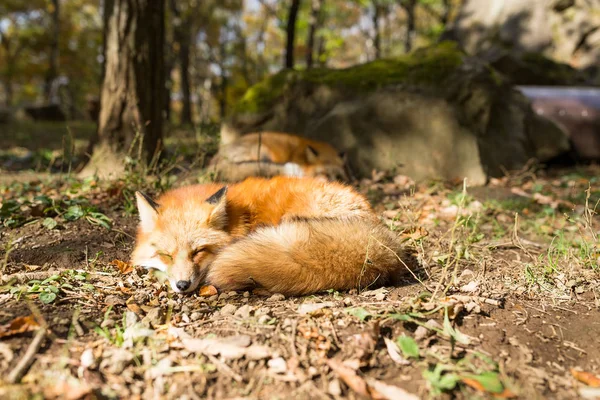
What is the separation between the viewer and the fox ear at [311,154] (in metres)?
6.22

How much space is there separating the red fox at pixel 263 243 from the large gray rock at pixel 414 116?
3.66 meters

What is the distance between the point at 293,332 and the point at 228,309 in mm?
518

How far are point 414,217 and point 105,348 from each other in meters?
2.90

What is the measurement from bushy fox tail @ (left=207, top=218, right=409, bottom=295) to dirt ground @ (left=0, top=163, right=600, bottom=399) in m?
0.12

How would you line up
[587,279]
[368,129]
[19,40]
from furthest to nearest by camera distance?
[19,40] < [368,129] < [587,279]

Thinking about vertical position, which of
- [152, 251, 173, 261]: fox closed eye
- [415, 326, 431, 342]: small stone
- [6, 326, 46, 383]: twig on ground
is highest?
[152, 251, 173, 261]: fox closed eye

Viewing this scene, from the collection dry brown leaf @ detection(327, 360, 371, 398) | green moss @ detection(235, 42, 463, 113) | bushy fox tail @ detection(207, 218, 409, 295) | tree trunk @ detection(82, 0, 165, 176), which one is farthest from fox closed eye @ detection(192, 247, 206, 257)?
green moss @ detection(235, 42, 463, 113)

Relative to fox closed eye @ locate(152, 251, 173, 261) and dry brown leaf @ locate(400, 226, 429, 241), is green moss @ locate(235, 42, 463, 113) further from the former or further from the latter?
fox closed eye @ locate(152, 251, 173, 261)

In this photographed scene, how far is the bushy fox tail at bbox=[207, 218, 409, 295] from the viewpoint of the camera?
8.04 ft

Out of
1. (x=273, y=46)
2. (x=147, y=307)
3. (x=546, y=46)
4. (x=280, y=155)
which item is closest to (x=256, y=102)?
(x=280, y=155)

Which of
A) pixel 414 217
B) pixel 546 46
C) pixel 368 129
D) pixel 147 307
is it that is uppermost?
pixel 546 46

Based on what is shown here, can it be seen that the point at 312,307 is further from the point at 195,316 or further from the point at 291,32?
the point at 291,32

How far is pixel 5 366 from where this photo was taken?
179cm

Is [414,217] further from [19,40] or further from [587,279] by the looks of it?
[19,40]
